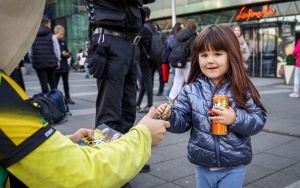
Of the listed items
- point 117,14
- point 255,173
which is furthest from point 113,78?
point 255,173

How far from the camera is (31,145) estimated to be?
3.69 ft

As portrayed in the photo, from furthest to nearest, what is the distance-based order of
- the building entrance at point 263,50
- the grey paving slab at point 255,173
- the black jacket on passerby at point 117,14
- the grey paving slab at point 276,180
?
1. the building entrance at point 263,50
2. the grey paving slab at point 255,173
3. the grey paving slab at point 276,180
4. the black jacket on passerby at point 117,14

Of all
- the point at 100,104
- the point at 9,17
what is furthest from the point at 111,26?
the point at 9,17

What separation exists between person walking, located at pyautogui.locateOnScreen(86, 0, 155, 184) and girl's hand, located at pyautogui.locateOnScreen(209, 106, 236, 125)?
4.81 ft

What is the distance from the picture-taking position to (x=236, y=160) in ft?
7.31

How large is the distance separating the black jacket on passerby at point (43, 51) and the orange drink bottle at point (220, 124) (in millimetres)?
6517

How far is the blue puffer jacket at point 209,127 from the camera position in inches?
86.9

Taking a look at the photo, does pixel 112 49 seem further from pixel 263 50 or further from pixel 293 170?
pixel 263 50

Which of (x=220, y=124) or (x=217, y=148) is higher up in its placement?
(x=220, y=124)

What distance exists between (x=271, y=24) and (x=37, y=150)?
1720 cm

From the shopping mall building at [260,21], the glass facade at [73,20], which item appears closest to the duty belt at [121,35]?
the shopping mall building at [260,21]

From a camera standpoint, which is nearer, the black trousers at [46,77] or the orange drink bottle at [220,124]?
the orange drink bottle at [220,124]

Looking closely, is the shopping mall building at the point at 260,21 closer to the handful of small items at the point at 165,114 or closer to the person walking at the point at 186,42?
the person walking at the point at 186,42

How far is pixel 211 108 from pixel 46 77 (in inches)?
260
